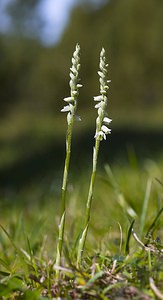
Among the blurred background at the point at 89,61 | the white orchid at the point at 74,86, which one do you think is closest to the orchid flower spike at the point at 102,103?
the white orchid at the point at 74,86

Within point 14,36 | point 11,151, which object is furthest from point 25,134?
point 14,36

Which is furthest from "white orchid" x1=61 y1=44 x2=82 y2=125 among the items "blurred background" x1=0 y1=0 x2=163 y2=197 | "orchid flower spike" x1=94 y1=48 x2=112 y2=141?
"blurred background" x1=0 y1=0 x2=163 y2=197

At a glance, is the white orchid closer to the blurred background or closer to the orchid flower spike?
the orchid flower spike

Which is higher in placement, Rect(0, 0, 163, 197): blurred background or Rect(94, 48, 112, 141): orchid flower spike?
Rect(0, 0, 163, 197): blurred background

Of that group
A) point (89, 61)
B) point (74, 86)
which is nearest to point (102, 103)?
point (74, 86)

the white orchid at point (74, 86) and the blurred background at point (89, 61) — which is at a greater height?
the blurred background at point (89, 61)

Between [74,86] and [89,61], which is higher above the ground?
[89,61]

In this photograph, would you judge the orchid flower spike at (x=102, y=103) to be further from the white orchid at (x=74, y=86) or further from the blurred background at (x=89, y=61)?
the blurred background at (x=89, y=61)

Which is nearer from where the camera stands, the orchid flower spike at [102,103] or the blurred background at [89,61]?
the orchid flower spike at [102,103]

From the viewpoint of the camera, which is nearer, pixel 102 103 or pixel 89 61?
pixel 102 103

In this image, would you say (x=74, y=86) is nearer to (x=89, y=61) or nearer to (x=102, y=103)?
(x=102, y=103)

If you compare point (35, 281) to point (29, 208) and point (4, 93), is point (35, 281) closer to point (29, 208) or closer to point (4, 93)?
point (29, 208)

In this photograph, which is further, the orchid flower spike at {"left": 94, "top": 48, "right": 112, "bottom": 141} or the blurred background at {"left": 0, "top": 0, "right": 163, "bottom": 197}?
the blurred background at {"left": 0, "top": 0, "right": 163, "bottom": 197}
